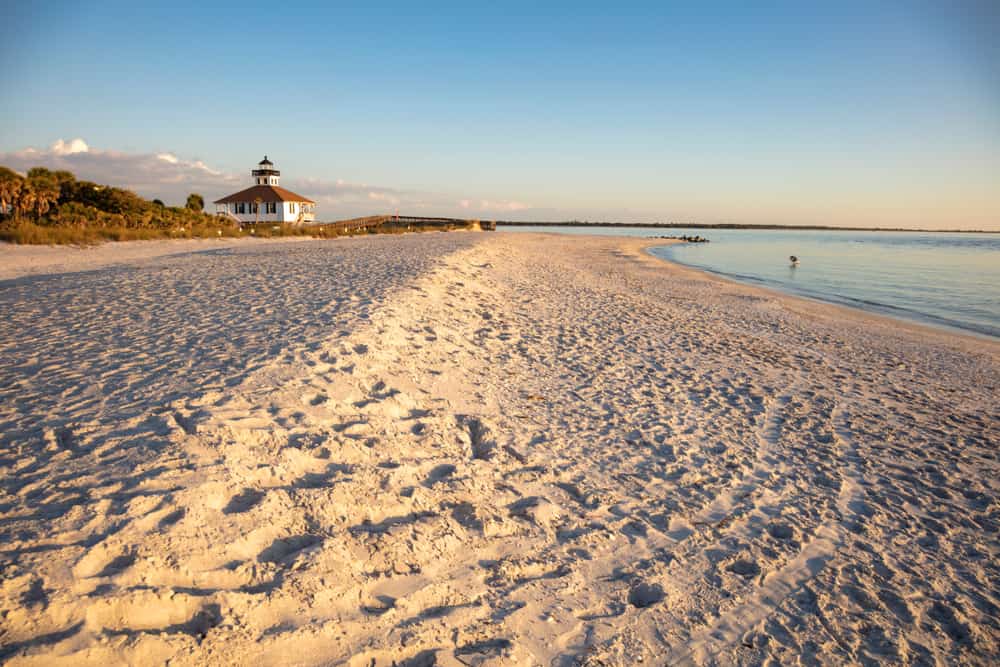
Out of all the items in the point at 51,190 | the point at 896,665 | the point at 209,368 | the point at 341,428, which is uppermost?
the point at 51,190

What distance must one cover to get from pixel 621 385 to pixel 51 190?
3308 cm

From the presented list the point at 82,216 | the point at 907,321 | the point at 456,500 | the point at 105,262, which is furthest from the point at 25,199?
the point at 907,321

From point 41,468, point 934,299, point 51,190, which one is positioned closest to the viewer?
point 41,468

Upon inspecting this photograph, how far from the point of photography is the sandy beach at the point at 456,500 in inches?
98.1

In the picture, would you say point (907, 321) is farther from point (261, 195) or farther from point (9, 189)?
point (261, 195)

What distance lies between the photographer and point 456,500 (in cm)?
368

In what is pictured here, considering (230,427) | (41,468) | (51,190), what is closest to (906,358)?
(230,427)

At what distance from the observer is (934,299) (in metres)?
17.4

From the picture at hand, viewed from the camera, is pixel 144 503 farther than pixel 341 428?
No

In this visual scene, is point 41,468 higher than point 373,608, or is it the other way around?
point 41,468

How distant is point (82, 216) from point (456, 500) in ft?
104

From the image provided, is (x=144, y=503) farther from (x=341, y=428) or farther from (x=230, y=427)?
(x=341, y=428)

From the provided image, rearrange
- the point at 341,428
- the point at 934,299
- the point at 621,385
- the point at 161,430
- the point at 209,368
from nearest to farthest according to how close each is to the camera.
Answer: the point at 161,430
the point at 341,428
the point at 209,368
the point at 621,385
the point at 934,299

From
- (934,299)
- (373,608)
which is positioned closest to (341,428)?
(373,608)
